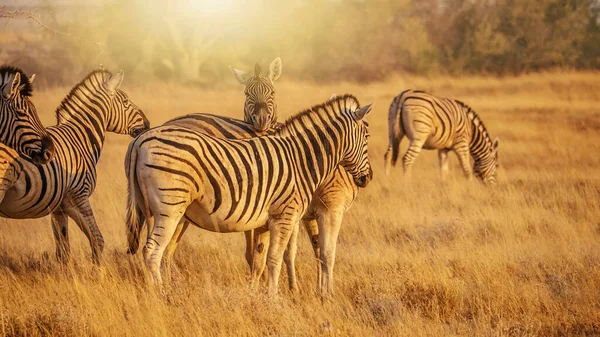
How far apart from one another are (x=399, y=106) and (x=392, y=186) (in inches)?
82.6

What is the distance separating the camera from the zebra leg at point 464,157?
13.8m

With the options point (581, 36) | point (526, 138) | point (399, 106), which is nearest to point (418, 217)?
point (399, 106)

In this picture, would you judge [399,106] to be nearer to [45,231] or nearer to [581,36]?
[45,231]

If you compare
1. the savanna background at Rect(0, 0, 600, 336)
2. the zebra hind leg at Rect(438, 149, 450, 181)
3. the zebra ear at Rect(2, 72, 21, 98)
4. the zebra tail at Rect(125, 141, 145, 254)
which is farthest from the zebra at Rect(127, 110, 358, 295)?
the zebra hind leg at Rect(438, 149, 450, 181)

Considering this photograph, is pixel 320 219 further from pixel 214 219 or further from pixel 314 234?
pixel 214 219

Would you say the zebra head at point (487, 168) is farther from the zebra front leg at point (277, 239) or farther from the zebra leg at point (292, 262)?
the zebra front leg at point (277, 239)

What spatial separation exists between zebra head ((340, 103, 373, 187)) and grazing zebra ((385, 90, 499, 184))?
22.1ft

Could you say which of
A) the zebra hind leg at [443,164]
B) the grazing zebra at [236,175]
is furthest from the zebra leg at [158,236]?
the zebra hind leg at [443,164]

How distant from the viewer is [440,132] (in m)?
13.8

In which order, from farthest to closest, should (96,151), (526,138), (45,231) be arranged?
(526,138)
(45,231)
(96,151)

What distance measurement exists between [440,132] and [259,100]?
6.93 metres

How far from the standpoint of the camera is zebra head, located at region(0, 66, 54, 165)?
5.92 meters

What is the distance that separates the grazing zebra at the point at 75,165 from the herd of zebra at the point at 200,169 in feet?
0.04

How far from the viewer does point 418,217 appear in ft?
34.0
